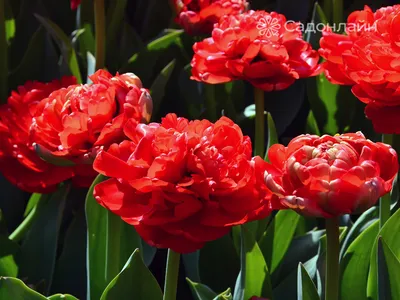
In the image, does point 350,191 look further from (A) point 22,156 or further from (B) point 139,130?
(A) point 22,156

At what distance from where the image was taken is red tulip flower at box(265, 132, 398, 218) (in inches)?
24.2

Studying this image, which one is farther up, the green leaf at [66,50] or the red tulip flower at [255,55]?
the red tulip flower at [255,55]

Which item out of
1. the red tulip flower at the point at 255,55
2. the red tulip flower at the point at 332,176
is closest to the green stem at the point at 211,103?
the red tulip flower at the point at 255,55

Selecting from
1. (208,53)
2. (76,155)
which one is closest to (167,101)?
(208,53)

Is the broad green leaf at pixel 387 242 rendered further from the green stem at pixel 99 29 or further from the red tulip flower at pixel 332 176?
the green stem at pixel 99 29

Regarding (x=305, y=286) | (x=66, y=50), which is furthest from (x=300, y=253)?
(x=66, y=50)

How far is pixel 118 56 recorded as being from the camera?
1.66 meters

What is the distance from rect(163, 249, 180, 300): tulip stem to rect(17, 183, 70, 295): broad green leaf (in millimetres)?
372

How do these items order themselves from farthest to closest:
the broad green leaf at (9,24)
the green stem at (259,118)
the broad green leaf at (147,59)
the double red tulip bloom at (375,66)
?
the broad green leaf at (9,24) < the broad green leaf at (147,59) < the green stem at (259,118) < the double red tulip bloom at (375,66)

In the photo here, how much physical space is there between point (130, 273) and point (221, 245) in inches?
11.4

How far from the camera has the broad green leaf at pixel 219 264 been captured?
1106 millimetres

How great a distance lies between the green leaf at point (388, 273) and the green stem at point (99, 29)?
2.18 ft

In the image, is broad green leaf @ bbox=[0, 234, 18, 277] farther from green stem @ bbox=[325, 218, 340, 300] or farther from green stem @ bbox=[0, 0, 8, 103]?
green stem @ bbox=[325, 218, 340, 300]

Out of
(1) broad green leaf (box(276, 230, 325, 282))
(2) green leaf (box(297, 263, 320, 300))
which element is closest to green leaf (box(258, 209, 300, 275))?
(1) broad green leaf (box(276, 230, 325, 282))
